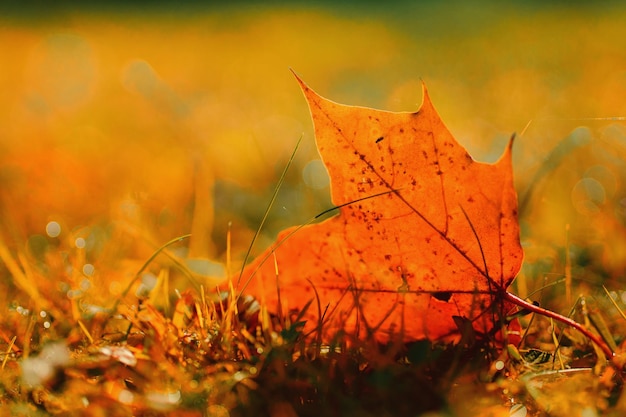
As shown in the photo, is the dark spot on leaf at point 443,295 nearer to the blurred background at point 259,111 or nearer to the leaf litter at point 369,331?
the leaf litter at point 369,331

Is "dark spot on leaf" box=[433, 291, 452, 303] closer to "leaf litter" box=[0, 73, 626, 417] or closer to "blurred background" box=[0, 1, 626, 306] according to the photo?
"leaf litter" box=[0, 73, 626, 417]

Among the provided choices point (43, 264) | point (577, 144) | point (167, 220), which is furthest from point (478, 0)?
point (43, 264)

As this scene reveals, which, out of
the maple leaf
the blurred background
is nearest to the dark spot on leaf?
the maple leaf

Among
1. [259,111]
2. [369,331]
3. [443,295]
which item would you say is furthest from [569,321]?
[259,111]

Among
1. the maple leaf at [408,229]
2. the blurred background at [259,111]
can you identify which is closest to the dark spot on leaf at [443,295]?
the maple leaf at [408,229]

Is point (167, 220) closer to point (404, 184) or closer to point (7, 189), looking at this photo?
point (7, 189)

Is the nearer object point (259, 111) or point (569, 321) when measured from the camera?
point (569, 321)

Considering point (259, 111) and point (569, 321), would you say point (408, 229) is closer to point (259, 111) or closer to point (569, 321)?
point (569, 321)
